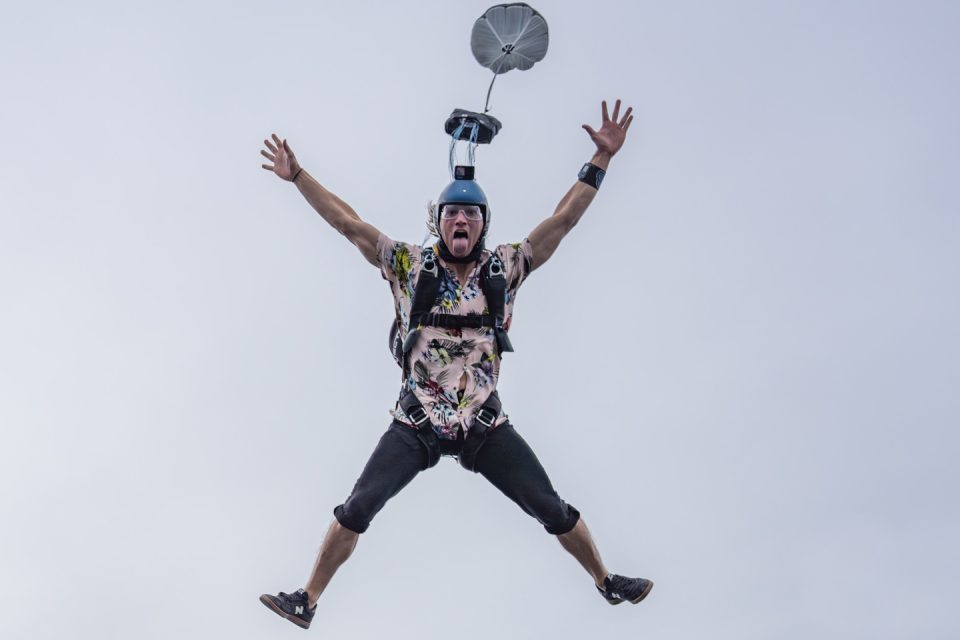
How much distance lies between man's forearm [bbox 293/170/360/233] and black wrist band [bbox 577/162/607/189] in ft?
7.20

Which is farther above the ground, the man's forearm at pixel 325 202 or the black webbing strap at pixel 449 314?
the man's forearm at pixel 325 202

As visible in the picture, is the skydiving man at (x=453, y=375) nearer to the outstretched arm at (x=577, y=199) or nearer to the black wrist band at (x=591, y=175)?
the outstretched arm at (x=577, y=199)

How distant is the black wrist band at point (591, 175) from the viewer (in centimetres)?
1241

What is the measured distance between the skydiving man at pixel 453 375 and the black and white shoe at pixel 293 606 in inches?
0.4

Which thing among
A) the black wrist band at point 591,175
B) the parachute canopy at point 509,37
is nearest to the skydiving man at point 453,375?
the black wrist band at point 591,175

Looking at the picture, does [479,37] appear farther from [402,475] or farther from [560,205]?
[402,475]

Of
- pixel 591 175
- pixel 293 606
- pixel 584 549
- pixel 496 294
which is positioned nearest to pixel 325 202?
pixel 496 294

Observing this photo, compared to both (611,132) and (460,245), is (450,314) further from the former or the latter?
(611,132)

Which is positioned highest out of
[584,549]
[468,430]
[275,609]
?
[468,430]

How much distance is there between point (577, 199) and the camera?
40.4 feet

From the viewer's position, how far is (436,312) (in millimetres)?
11633

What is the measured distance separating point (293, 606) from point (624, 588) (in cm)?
299

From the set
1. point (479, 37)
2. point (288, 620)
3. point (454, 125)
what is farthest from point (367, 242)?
point (288, 620)

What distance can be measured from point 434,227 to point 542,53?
6.49 ft
